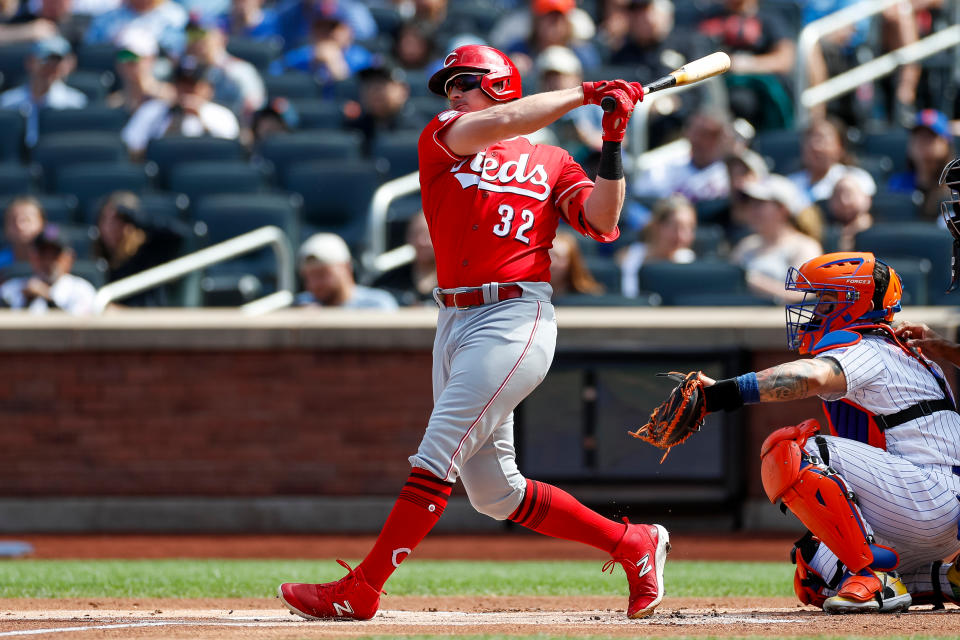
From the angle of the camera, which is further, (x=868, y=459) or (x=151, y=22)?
(x=151, y=22)

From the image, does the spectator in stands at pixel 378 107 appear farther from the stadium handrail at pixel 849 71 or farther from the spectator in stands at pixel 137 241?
the stadium handrail at pixel 849 71

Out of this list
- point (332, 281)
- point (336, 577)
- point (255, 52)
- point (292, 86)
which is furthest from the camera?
point (255, 52)

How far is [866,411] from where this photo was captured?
4531 millimetres

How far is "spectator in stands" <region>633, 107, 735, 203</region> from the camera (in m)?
9.92

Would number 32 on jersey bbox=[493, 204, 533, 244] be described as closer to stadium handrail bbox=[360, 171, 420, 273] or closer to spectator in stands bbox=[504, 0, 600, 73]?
stadium handrail bbox=[360, 171, 420, 273]

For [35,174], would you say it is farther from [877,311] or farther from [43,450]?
[877,311]

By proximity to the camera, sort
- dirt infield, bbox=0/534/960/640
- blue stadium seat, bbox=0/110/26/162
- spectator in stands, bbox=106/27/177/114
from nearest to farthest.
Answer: dirt infield, bbox=0/534/960/640 < blue stadium seat, bbox=0/110/26/162 < spectator in stands, bbox=106/27/177/114

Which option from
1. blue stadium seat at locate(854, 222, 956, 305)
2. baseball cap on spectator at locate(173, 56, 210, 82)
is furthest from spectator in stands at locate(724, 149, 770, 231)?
baseball cap on spectator at locate(173, 56, 210, 82)

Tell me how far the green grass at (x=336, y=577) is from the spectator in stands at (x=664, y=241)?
7.87ft

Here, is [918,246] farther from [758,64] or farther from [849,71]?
[849,71]

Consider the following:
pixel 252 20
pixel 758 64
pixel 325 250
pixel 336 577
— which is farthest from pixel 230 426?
pixel 252 20

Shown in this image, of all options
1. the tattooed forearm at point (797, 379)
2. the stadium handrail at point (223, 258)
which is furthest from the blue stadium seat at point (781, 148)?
the tattooed forearm at point (797, 379)

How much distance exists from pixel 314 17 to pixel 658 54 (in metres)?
3.46

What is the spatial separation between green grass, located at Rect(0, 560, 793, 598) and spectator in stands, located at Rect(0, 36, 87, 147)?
18.7 feet
